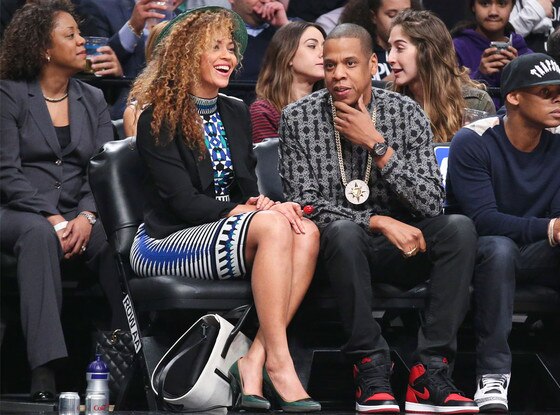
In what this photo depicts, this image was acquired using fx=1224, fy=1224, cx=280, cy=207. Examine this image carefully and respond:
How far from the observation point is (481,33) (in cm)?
749

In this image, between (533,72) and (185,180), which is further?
(533,72)

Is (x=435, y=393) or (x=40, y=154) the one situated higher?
(x=40, y=154)

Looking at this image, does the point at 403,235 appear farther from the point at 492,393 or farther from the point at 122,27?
the point at 122,27

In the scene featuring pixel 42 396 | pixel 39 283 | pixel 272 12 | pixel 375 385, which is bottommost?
pixel 42 396

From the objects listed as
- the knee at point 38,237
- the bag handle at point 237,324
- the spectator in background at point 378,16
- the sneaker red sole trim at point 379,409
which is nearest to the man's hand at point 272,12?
the spectator in background at point 378,16

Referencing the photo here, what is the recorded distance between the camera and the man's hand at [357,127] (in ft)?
16.1

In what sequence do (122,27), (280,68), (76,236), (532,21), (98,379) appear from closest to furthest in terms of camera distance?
(98,379)
(76,236)
(280,68)
(122,27)
(532,21)

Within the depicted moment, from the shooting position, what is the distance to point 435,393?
14.9ft

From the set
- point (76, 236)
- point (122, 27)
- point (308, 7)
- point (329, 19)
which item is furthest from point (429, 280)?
point (308, 7)

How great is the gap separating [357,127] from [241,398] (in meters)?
1.19

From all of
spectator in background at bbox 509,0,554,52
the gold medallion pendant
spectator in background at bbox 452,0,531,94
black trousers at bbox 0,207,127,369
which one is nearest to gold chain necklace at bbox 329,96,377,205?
the gold medallion pendant

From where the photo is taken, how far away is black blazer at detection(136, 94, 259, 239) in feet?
16.1

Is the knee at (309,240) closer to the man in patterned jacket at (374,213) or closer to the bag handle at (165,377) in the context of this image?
the man in patterned jacket at (374,213)

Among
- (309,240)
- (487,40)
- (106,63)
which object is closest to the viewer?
(309,240)
